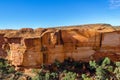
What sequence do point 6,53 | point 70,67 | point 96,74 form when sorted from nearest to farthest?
point 96,74
point 70,67
point 6,53

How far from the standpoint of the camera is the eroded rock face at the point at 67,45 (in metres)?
29.0

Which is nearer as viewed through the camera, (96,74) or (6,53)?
(96,74)

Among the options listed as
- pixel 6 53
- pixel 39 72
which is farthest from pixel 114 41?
pixel 6 53

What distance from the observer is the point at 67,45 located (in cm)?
2958

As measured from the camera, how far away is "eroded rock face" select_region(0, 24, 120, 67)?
29.0 m

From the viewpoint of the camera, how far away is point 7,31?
112 feet

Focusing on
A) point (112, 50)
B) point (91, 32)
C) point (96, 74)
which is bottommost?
point (96, 74)

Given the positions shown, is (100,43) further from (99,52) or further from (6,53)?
(6,53)

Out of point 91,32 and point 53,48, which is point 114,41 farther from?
point 53,48

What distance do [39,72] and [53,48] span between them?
304cm

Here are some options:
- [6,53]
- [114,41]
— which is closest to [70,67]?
[114,41]

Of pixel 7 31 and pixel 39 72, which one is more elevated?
pixel 7 31

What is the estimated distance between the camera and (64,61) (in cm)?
2958

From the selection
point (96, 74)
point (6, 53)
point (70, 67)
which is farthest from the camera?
point (6, 53)
